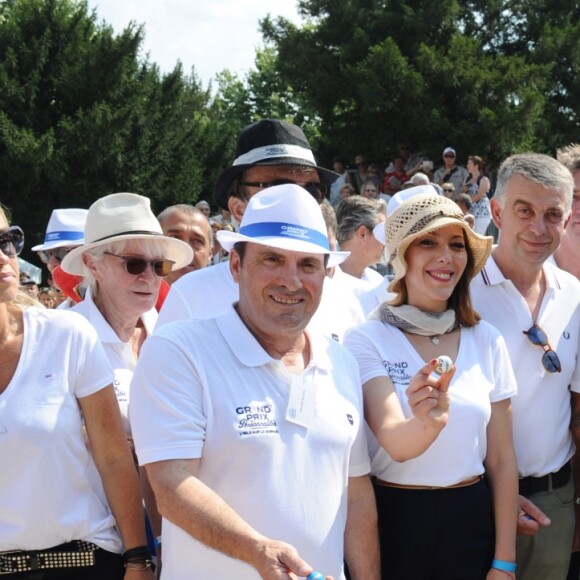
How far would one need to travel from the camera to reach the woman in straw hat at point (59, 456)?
2670mm

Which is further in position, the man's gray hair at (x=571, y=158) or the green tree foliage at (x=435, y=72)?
the green tree foliage at (x=435, y=72)

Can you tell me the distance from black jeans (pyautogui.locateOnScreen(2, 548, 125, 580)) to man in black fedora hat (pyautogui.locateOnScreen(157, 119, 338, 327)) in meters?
0.99

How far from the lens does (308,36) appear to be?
2556 centimetres

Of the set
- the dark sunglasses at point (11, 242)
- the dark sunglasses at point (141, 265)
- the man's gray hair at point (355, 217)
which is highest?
the man's gray hair at point (355, 217)

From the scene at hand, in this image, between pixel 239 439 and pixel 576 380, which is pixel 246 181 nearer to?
pixel 239 439

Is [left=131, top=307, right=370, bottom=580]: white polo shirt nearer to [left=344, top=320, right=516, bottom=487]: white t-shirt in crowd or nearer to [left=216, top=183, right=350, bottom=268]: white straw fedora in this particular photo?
[left=216, top=183, right=350, bottom=268]: white straw fedora

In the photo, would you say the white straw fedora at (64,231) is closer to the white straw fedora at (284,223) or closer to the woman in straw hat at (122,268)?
the woman in straw hat at (122,268)

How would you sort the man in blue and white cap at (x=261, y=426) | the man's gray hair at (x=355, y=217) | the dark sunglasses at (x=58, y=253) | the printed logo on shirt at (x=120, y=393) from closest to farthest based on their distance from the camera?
the man in blue and white cap at (x=261, y=426)
the printed logo on shirt at (x=120, y=393)
the dark sunglasses at (x=58, y=253)
the man's gray hair at (x=355, y=217)

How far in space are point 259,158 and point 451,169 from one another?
11.9 metres

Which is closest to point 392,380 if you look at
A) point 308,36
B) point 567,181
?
point 567,181

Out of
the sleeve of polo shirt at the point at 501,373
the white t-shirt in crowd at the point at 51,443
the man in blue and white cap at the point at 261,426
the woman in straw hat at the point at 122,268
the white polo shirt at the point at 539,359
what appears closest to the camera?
the man in blue and white cap at the point at 261,426

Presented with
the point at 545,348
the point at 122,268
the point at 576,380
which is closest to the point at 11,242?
the point at 122,268

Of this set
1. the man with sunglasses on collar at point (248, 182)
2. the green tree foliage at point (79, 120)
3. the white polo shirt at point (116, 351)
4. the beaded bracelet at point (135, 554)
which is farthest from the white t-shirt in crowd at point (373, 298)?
the green tree foliage at point (79, 120)

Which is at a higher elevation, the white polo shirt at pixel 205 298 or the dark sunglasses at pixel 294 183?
the dark sunglasses at pixel 294 183
